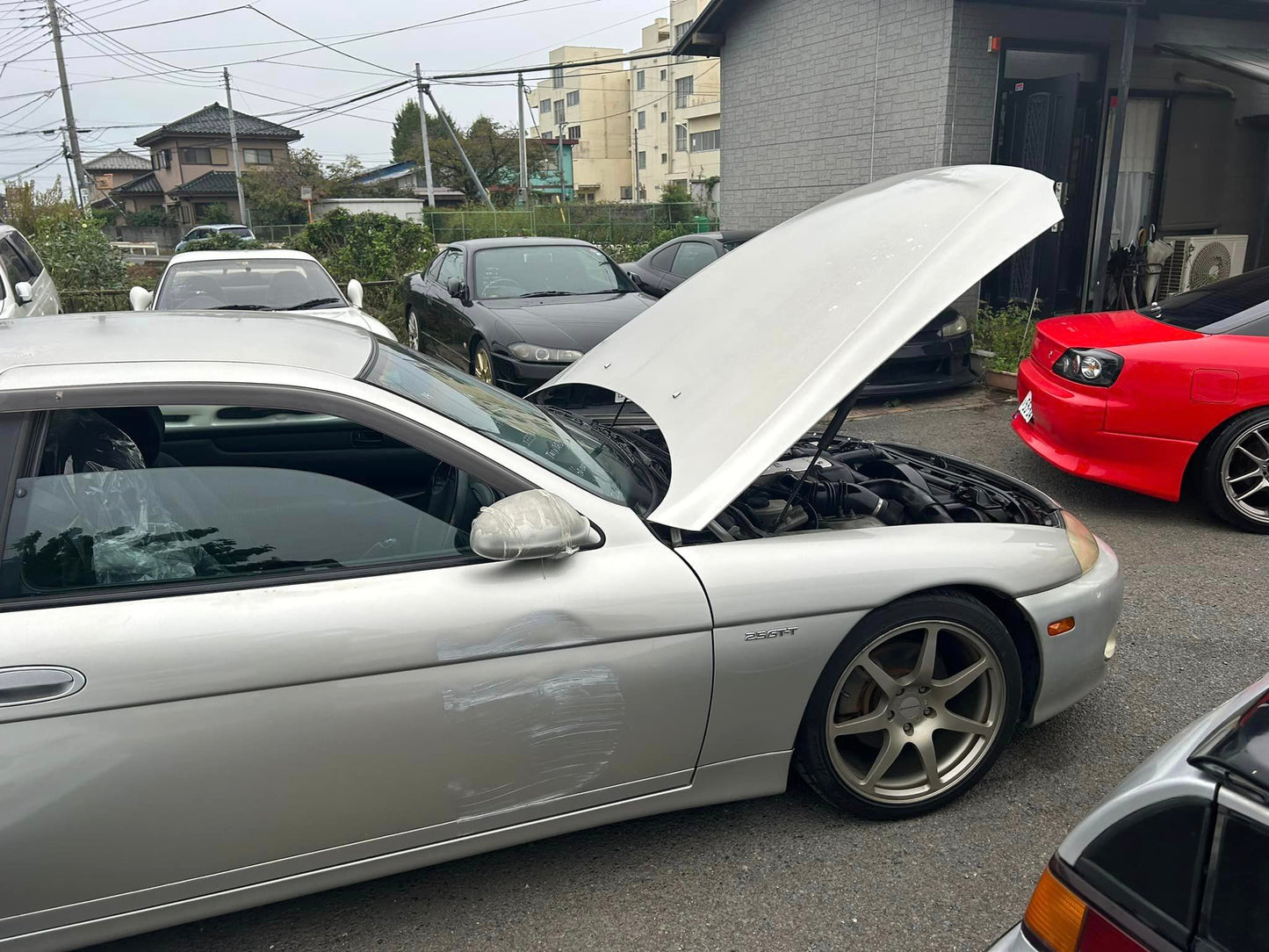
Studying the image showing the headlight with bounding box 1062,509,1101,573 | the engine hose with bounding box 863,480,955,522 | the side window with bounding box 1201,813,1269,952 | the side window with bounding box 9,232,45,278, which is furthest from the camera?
the side window with bounding box 9,232,45,278

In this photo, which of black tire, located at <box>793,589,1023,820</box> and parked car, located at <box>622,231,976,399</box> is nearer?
black tire, located at <box>793,589,1023,820</box>

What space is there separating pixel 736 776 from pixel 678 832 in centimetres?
32

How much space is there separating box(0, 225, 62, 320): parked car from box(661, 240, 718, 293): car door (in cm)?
588

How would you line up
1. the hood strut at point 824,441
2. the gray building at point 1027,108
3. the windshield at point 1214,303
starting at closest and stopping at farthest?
1. the hood strut at point 824,441
2. the windshield at point 1214,303
3. the gray building at point 1027,108

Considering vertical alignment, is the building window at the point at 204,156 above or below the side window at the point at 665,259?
above

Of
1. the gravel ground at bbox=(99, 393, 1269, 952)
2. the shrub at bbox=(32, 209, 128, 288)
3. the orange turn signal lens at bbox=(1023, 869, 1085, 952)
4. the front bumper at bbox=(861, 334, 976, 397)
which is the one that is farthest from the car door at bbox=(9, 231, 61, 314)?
the orange turn signal lens at bbox=(1023, 869, 1085, 952)

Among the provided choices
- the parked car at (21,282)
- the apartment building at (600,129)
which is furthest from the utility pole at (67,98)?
the apartment building at (600,129)

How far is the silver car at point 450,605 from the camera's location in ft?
6.52

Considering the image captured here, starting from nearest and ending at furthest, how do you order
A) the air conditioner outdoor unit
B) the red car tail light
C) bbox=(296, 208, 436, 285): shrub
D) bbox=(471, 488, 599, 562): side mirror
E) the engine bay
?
1. the red car tail light
2. bbox=(471, 488, 599, 562): side mirror
3. the engine bay
4. the air conditioner outdoor unit
5. bbox=(296, 208, 436, 285): shrub

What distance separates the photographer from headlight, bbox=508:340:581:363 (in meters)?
6.94

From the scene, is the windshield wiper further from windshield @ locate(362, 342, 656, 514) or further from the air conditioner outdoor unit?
the air conditioner outdoor unit

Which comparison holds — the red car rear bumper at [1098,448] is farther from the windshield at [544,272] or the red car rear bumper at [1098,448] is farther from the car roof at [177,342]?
the windshield at [544,272]

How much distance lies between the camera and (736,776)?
2.52 meters

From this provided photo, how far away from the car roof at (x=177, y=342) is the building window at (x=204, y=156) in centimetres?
6465
